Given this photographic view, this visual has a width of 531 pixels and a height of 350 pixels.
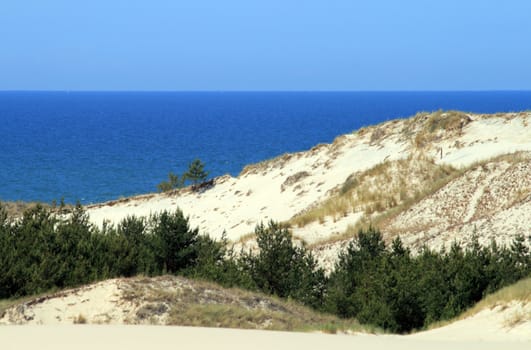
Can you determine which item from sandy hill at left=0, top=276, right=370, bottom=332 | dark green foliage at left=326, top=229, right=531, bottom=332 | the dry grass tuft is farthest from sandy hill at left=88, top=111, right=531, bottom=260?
sandy hill at left=0, top=276, right=370, bottom=332

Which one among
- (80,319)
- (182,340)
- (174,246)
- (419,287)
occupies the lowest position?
(174,246)

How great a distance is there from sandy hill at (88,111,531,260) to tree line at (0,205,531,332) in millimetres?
5628

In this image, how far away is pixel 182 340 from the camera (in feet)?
34.9

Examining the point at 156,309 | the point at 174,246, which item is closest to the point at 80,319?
the point at 156,309

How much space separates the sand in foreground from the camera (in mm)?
10188

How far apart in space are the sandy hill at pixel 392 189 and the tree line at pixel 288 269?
5628mm

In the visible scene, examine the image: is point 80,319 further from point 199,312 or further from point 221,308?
point 221,308

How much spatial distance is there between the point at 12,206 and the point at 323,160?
21966mm

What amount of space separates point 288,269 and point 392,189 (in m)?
15.4

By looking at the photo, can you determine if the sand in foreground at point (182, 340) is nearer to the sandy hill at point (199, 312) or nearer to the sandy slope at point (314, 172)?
the sandy hill at point (199, 312)

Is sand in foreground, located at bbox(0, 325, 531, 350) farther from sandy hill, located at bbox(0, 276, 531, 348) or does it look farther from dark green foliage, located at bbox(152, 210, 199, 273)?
dark green foliage, located at bbox(152, 210, 199, 273)

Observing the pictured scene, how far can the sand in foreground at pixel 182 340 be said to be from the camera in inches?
401

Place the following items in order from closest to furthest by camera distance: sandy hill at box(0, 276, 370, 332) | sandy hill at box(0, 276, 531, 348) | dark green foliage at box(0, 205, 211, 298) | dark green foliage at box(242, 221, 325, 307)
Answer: sandy hill at box(0, 276, 531, 348) < sandy hill at box(0, 276, 370, 332) < dark green foliage at box(0, 205, 211, 298) < dark green foliage at box(242, 221, 325, 307)

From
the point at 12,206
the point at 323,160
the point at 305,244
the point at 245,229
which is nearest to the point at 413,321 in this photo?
the point at 305,244
